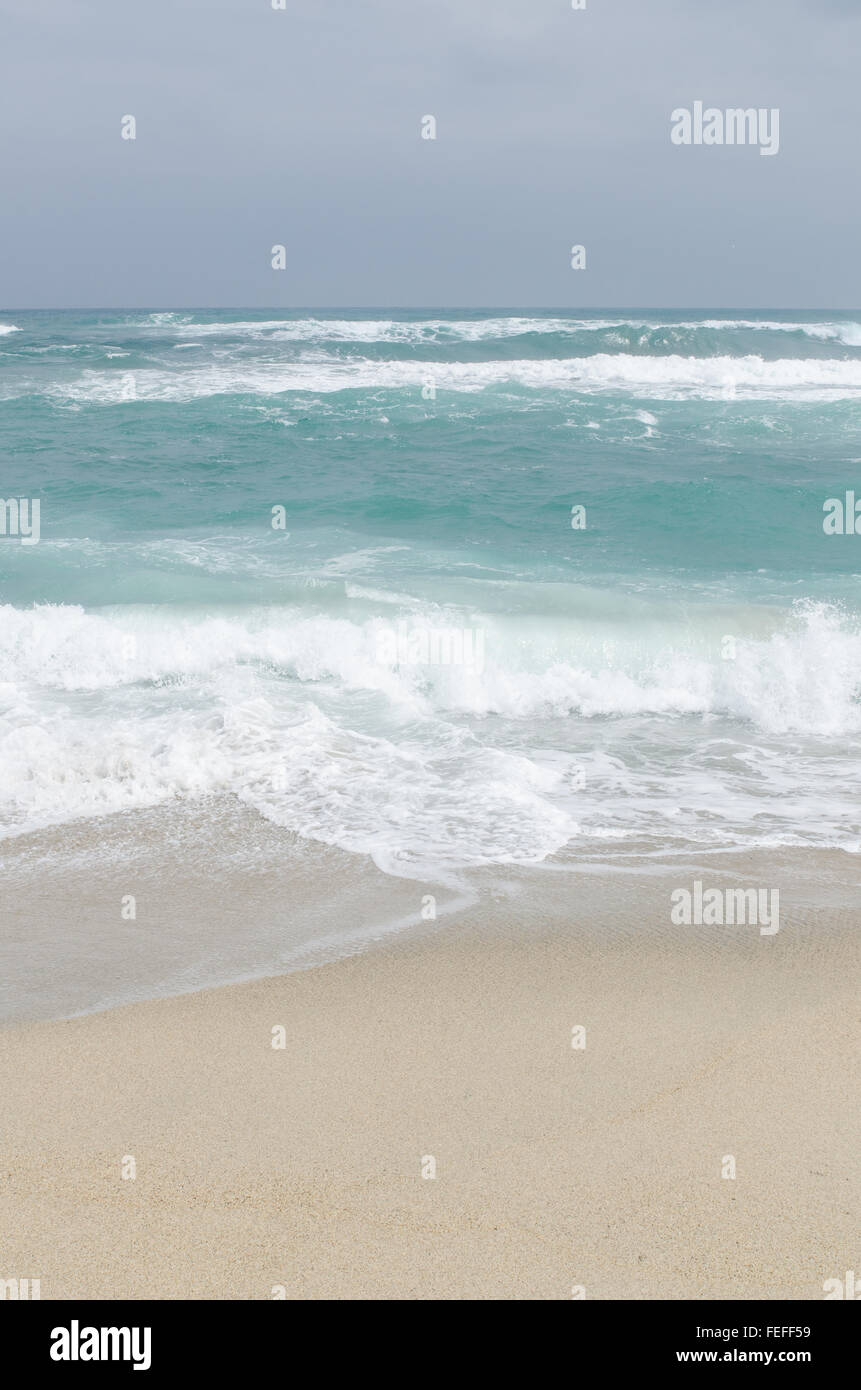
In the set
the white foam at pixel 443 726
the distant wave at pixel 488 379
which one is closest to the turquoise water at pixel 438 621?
the white foam at pixel 443 726

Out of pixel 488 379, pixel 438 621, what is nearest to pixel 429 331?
pixel 488 379

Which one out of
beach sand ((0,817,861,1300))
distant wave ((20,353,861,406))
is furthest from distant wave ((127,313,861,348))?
beach sand ((0,817,861,1300))

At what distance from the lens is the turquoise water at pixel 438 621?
20.5 ft

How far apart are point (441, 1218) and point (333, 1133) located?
499 mm

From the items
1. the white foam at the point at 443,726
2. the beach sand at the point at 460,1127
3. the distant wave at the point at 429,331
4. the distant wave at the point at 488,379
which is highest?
the distant wave at the point at 429,331

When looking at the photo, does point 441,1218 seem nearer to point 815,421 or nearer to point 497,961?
point 497,961

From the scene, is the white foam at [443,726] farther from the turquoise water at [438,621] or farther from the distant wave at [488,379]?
the distant wave at [488,379]

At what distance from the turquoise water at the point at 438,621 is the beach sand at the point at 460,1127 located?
130cm

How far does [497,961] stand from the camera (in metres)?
4.40

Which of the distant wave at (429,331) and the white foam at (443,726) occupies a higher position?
the distant wave at (429,331)

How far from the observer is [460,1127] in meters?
3.21

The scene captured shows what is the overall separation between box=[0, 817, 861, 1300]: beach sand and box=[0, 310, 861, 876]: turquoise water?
4.28 ft
